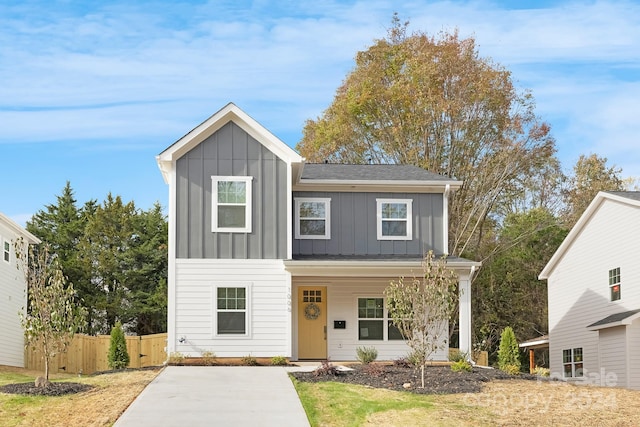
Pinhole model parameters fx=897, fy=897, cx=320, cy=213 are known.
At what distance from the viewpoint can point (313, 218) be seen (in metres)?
27.4

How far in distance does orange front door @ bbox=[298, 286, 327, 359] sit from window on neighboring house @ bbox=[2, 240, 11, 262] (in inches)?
438

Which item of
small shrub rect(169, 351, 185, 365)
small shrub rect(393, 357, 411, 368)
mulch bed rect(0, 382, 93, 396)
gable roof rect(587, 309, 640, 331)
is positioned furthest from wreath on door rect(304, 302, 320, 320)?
gable roof rect(587, 309, 640, 331)

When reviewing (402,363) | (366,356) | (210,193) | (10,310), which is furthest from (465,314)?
(10,310)

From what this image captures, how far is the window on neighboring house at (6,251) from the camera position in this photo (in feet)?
102

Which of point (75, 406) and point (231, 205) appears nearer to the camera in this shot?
point (75, 406)

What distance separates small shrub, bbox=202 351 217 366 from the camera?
950 inches

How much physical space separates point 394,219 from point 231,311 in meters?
6.01

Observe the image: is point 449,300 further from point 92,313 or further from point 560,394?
point 92,313

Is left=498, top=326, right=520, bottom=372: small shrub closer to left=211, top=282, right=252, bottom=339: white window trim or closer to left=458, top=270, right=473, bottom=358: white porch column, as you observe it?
left=458, top=270, right=473, bottom=358: white porch column

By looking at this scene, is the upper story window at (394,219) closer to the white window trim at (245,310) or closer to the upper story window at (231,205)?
the upper story window at (231,205)

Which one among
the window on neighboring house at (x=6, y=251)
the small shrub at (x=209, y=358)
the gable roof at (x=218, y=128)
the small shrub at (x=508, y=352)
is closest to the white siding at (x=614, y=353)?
the small shrub at (x=508, y=352)

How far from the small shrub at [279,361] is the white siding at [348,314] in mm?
2606

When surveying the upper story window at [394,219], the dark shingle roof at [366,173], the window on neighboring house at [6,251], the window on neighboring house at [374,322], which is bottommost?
the window on neighboring house at [374,322]

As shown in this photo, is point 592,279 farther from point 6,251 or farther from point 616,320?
point 6,251
